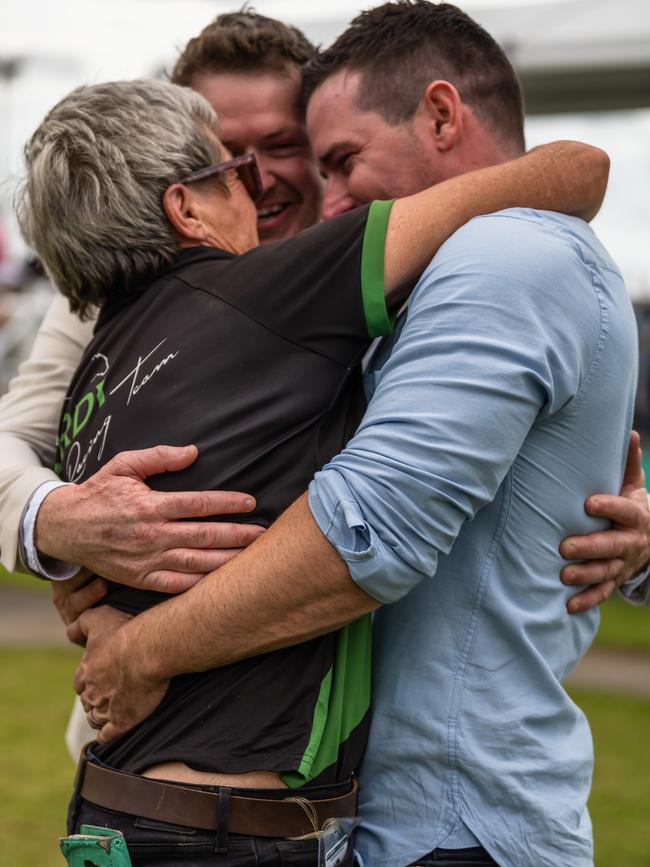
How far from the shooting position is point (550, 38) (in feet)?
25.4

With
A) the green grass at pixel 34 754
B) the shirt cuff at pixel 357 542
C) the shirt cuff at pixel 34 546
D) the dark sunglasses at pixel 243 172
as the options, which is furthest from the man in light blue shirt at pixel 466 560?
the green grass at pixel 34 754

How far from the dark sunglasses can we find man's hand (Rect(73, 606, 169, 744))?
2.96 ft

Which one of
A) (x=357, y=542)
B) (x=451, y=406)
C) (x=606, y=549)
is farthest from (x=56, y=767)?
(x=451, y=406)

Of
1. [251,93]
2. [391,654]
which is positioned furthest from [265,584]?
[251,93]

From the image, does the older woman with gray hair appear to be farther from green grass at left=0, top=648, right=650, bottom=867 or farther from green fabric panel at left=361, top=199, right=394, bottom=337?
green grass at left=0, top=648, right=650, bottom=867

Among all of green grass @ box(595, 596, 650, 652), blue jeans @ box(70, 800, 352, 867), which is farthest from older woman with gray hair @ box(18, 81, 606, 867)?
green grass @ box(595, 596, 650, 652)

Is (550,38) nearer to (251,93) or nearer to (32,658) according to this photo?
(251,93)

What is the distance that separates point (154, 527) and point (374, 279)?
1.94ft

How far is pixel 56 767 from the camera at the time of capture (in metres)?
7.01

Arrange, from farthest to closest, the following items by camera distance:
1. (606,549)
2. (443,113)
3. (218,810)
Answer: (443,113) → (606,549) → (218,810)

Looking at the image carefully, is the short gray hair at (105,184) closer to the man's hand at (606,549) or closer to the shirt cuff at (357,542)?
the shirt cuff at (357,542)

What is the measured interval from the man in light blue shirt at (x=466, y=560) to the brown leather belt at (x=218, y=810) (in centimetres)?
14

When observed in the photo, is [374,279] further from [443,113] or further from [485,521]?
[443,113]

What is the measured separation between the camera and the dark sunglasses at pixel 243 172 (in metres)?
2.33
